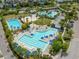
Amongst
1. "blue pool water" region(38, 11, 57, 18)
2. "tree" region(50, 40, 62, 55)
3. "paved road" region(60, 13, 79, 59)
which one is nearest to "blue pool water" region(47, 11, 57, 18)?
"blue pool water" region(38, 11, 57, 18)

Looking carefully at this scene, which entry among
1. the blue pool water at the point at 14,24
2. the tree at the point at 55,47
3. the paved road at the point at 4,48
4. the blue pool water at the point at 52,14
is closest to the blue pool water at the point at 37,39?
Answer: the tree at the point at 55,47

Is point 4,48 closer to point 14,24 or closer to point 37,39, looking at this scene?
point 37,39

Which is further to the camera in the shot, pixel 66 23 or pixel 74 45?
pixel 66 23

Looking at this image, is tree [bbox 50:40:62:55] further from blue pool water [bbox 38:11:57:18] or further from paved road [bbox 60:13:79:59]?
blue pool water [bbox 38:11:57:18]

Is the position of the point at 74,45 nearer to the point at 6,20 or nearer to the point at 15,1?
the point at 6,20

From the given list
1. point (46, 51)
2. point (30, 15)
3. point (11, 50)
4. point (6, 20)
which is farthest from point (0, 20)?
point (46, 51)

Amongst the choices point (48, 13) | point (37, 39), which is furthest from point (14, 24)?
point (48, 13)
